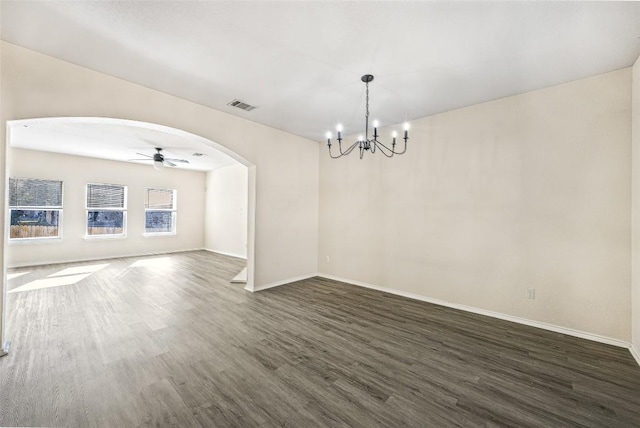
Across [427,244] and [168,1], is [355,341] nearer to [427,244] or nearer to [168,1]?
[427,244]

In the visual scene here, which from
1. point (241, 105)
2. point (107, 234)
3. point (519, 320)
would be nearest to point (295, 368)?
point (519, 320)

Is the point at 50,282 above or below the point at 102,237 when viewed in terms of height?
below

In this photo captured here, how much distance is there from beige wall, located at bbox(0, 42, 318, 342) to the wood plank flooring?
4.58 feet

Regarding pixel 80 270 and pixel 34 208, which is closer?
pixel 80 270

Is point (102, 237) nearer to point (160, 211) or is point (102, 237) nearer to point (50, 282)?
point (160, 211)

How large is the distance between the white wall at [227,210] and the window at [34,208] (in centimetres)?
378

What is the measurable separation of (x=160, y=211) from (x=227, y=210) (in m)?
2.25

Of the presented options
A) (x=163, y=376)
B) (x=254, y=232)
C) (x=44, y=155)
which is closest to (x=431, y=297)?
(x=254, y=232)

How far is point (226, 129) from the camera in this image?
13.0ft

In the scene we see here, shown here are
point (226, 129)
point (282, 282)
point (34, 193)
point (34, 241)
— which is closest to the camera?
point (226, 129)

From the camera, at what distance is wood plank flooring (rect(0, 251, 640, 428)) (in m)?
1.69

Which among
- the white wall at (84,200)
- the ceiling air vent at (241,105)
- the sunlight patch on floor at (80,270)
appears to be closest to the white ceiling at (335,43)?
the ceiling air vent at (241,105)

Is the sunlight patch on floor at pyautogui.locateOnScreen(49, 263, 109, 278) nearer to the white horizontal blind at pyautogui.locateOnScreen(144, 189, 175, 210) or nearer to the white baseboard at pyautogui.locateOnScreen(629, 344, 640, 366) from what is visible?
the white horizontal blind at pyautogui.locateOnScreen(144, 189, 175, 210)

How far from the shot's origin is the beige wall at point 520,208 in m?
2.69
